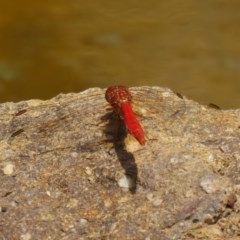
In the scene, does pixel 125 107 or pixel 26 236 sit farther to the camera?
pixel 125 107

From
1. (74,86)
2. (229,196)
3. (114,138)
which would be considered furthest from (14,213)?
(74,86)

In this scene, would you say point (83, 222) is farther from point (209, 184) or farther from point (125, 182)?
point (209, 184)

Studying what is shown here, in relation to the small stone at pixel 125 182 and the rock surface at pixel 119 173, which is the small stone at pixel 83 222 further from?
the small stone at pixel 125 182

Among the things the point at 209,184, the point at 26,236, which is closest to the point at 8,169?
the point at 26,236

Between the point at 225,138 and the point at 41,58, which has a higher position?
the point at 225,138

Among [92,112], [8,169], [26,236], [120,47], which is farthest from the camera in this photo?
[120,47]

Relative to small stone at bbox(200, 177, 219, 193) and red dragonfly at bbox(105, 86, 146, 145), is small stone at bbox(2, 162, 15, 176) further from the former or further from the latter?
small stone at bbox(200, 177, 219, 193)

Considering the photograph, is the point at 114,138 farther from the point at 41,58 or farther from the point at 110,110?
the point at 41,58
